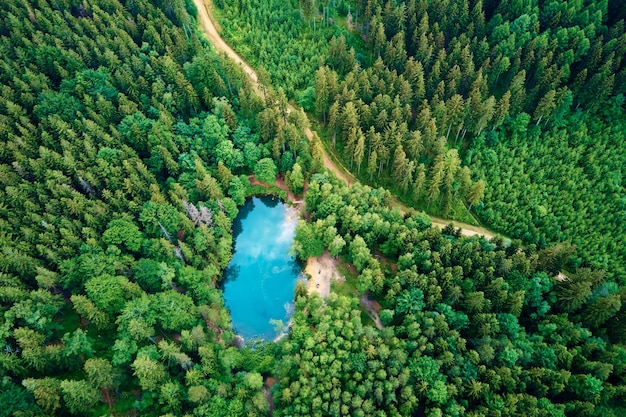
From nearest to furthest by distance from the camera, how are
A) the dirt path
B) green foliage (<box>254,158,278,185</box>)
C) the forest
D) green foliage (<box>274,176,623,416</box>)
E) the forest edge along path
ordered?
green foliage (<box>274,176,623,416</box>), the forest, the forest edge along path, green foliage (<box>254,158,278,185</box>), the dirt path

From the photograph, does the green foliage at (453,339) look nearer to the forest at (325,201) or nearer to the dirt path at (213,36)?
the forest at (325,201)

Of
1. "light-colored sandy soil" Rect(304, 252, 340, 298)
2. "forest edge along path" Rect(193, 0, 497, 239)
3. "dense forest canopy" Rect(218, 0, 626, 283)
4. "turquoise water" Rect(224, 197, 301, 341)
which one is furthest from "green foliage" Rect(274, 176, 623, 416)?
"dense forest canopy" Rect(218, 0, 626, 283)

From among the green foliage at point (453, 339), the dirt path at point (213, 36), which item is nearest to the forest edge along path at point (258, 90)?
the dirt path at point (213, 36)

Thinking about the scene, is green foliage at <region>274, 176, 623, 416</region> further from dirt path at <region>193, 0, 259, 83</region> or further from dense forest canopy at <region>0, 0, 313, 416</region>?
dirt path at <region>193, 0, 259, 83</region>

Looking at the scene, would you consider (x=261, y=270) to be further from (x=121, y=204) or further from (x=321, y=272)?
(x=121, y=204)

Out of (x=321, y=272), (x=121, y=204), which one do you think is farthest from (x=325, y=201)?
(x=121, y=204)

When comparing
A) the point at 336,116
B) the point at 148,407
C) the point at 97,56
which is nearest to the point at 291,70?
the point at 336,116

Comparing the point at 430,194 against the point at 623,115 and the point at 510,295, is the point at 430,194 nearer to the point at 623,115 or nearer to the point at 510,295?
the point at 510,295
